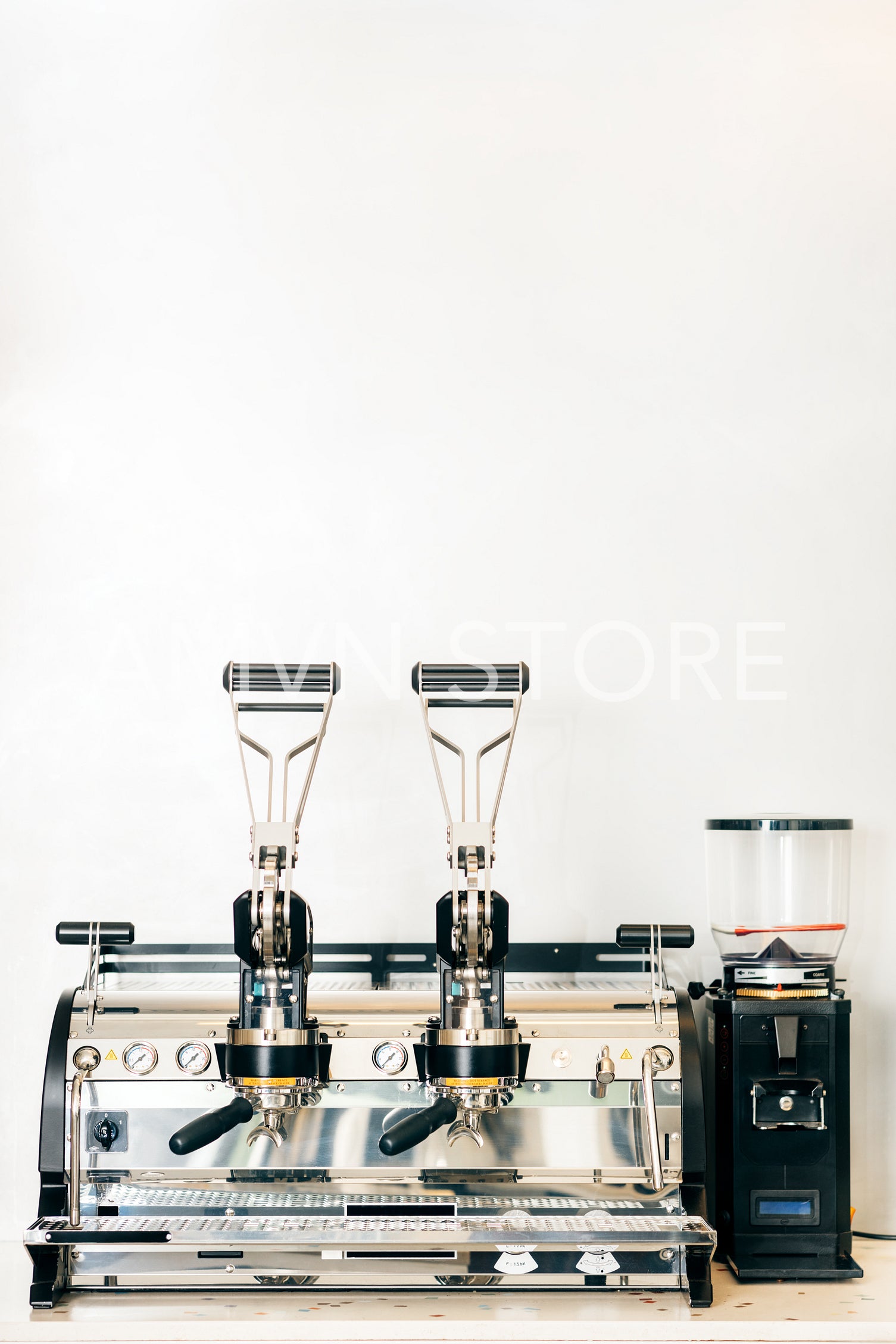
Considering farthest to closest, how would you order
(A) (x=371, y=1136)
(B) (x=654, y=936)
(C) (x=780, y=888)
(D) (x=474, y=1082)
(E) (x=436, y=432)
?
(E) (x=436, y=432) < (C) (x=780, y=888) < (B) (x=654, y=936) < (A) (x=371, y=1136) < (D) (x=474, y=1082)

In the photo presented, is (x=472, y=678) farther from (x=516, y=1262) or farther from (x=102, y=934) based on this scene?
(x=516, y=1262)

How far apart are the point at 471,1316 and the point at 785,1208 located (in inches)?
17.0

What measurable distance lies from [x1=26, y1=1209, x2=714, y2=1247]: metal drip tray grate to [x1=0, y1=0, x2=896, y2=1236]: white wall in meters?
0.46

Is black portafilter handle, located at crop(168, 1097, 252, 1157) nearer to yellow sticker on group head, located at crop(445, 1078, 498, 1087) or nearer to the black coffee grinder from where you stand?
yellow sticker on group head, located at crop(445, 1078, 498, 1087)

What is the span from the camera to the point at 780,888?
1793 mm

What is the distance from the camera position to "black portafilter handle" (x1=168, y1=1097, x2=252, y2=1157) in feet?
4.34

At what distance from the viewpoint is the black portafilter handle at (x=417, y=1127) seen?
129 centimetres

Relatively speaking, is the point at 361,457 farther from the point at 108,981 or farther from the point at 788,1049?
the point at 788,1049

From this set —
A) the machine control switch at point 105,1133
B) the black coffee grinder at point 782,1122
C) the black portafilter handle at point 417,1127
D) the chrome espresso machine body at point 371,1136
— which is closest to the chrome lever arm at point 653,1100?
the chrome espresso machine body at point 371,1136

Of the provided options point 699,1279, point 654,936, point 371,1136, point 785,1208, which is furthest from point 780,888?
point 371,1136

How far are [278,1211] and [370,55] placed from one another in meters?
1.75

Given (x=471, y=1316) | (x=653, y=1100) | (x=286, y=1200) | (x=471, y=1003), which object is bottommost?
(x=471, y=1316)

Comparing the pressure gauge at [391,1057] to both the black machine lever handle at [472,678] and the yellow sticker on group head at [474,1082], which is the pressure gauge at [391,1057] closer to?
the yellow sticker on group head at [474,1082]

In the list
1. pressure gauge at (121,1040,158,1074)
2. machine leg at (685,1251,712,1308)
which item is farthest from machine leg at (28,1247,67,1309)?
machine leg at (685,1251,712,1308)
